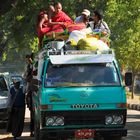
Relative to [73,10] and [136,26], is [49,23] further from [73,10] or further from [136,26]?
[136,26]

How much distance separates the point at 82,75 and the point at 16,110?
354 centimetres

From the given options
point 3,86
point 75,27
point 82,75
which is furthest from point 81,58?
point 3,86

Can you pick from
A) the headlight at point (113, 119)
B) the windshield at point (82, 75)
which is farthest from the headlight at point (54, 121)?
the headlight at point (113, 119)

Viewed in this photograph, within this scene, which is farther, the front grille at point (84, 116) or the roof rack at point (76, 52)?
the roof rack at point (76, 52)

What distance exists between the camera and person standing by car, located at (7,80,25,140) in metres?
14.5

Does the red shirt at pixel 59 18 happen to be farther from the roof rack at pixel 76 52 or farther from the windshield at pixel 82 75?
the windshield at pixel 82 75

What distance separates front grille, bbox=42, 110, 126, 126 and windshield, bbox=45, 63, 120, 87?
1.99 feet

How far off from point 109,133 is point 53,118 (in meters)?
1.20

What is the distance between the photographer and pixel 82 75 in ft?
38.6

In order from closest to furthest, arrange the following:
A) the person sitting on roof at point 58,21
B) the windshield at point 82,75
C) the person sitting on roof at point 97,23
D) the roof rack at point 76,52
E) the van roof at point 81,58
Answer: the windshield at point 82,75 → the van roof at point 81,58 → the roof rack at point 76,52 → the person sitting on roof at point 58,21 → the person sitting on roof at point 97,23

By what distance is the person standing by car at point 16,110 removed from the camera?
1448cm

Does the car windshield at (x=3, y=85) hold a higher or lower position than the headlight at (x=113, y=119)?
higher

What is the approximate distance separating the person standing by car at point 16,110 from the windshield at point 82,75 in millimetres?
Answer: 2951

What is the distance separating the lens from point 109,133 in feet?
37.4
